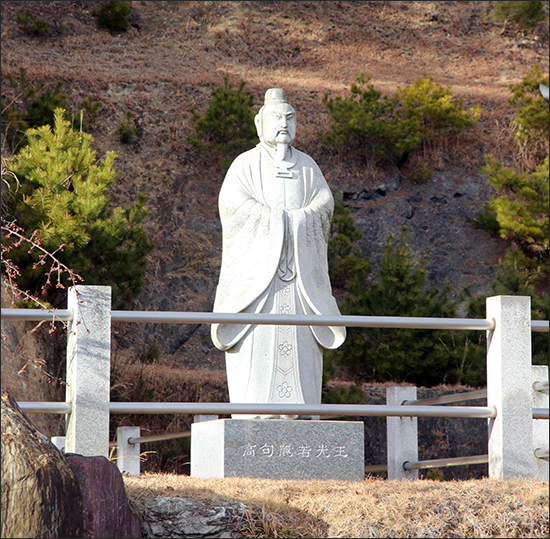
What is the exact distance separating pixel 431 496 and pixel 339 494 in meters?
0.39

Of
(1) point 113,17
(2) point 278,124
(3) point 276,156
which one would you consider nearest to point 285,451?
(3) point 276,156

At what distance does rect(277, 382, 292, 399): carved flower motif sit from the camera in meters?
5.59

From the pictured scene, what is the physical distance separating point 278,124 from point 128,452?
3.50 m

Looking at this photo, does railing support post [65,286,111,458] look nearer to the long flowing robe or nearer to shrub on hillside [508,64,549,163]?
the long flowing robe

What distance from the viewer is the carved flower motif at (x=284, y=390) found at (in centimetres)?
559

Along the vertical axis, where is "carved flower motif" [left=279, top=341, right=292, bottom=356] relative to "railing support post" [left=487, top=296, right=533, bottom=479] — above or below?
above

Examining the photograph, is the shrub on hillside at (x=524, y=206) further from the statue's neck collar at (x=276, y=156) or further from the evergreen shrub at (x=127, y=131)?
the statue's neck collar at (x=276, y=156)

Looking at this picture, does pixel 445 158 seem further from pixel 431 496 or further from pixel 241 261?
pixel 431 496

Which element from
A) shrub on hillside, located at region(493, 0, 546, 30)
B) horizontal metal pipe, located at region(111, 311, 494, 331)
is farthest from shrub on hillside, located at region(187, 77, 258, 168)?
horizontal metal pipe, located at region(111, 311, 494, 331)

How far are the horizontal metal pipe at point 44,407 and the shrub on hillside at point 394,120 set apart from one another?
43.8 feet

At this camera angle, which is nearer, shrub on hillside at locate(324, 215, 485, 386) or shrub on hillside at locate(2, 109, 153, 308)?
shrub on hillside at locate(2, 109, 153, 308)

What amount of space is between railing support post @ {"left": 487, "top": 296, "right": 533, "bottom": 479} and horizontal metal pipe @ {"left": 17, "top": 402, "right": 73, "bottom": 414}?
1.99 m

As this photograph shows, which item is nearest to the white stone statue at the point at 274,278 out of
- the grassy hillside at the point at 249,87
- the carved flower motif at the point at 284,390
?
the carved flower motif at the point at 284,390

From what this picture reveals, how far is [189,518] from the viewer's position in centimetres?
323
